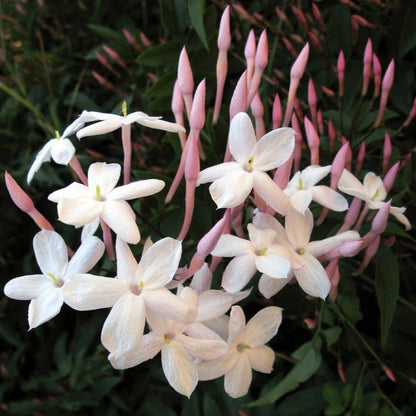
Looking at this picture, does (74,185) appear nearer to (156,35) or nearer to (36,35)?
(156,35)

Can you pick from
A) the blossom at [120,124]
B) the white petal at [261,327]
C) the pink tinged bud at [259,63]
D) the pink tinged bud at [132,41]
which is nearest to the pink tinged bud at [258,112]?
the pink tinged bud at [259,63]

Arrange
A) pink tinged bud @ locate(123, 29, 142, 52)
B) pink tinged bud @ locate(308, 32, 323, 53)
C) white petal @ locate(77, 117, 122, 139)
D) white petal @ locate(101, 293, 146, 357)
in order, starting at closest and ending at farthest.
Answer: white petal @ locate(101, 293, 146, 357) → white petal @ locate(77, 117, 122, 139) → pink tinged bud @ locate(308, 32, 323, 53) → pink tinged bud @ locate(123, 29, 142, 52)

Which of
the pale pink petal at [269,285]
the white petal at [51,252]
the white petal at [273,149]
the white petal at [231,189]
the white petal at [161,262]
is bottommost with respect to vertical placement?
→ the pale pink petal at [269,285]

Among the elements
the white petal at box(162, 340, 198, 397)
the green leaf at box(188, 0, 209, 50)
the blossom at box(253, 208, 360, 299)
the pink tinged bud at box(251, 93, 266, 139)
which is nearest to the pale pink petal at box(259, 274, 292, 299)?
the blossom at box(253, 208, 360, 299)

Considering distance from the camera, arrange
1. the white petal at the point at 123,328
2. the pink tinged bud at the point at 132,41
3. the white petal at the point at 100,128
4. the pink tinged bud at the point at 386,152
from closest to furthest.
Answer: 1. the white petal at the point at 123,328
2. the white petal at the point at 100,128
3. the pink tinged bud at the point at 386,152
4. the pink tinged bud at the point at 132,41

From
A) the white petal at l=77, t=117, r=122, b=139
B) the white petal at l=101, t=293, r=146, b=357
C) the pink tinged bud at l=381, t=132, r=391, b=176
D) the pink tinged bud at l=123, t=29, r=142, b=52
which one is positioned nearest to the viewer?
the white petal at l=101, t=293, r=146, b=357

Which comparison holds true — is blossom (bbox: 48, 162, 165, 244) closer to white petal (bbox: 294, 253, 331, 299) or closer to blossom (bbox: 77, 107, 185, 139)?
blossom (bbox: 77, 107, 185, 139)

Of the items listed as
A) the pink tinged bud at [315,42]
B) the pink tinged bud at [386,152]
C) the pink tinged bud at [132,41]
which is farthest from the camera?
the pink tinged bud at [132,41]

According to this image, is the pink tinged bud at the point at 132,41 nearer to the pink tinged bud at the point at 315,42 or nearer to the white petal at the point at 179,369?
the pink tinged bud at the point at 315,42
